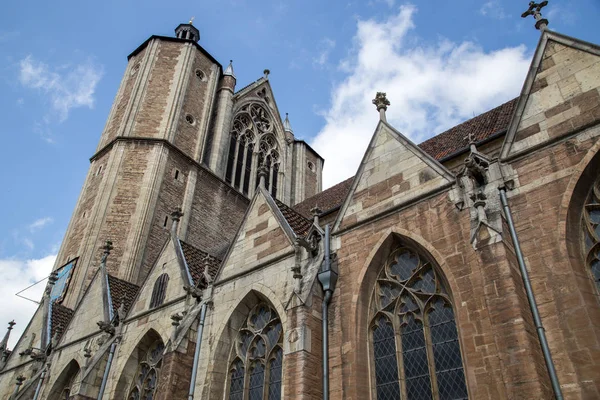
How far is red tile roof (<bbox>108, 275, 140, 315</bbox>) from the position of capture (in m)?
16.1

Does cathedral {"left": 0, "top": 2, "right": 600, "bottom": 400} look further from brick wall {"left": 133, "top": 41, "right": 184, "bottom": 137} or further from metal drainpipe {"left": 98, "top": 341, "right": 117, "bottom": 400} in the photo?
brick wall {"left": 133, "top": 41, "right": 184, "bottom": 137}

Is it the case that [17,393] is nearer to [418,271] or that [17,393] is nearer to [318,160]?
[418,271]

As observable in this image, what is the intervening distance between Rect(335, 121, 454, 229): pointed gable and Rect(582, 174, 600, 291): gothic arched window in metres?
2.24

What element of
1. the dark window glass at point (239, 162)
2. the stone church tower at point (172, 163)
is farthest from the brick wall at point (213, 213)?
the dark window glass at point (239, 162)

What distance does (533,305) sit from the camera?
740 cm

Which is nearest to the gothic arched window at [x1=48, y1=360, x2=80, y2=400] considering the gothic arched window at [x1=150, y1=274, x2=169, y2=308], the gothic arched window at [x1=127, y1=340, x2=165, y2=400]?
the gothic arched window at [x1=127, y1=340, x2=165, y2=400]

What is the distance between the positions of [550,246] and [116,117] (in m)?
23.2

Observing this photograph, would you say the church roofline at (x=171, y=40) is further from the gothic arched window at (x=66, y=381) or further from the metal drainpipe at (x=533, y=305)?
the metal drainpipe at (x=533, y=305)

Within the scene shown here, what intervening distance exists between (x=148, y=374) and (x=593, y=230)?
33.2 ft

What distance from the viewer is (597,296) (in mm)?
7398

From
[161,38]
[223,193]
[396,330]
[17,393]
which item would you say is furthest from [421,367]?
[161,38]

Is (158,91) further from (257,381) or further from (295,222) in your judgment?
(257,381)

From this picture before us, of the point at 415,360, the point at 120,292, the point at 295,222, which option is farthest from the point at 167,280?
the point at 415,360

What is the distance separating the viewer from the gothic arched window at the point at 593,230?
7648 mm
